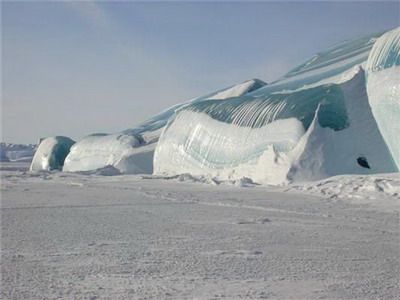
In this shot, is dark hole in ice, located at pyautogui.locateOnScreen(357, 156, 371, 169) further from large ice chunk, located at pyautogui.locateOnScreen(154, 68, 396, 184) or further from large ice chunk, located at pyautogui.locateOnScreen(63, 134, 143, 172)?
large ice chunk, located at pyautogui.locateOnScreen(63, 134, 143, 172)

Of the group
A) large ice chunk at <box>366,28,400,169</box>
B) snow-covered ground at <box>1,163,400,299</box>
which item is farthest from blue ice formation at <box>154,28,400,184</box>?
snow-covered ground at <box>1,163,400,299</box>

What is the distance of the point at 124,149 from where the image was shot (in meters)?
35.0

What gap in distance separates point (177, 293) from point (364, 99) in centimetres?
1694

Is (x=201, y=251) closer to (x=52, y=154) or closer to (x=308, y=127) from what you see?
(x=308, y=127)

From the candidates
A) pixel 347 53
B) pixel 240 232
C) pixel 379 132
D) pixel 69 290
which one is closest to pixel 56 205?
pixel 240 232

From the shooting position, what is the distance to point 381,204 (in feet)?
38.2

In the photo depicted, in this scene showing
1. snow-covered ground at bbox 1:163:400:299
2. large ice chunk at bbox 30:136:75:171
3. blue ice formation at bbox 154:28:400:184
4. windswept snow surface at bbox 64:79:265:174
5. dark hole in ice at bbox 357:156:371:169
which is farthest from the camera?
large ice chunk at bbox 30:136:75:171

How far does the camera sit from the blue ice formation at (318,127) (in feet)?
58.4

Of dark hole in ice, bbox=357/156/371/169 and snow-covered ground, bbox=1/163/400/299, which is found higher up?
dark hole in ice, bbox=357/156/371/169

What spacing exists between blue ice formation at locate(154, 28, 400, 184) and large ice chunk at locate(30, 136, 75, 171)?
22.5 metres

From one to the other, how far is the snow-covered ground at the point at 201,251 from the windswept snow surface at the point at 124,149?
21.9 metres

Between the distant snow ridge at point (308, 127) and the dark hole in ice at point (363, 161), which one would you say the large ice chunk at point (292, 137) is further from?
the dark hole in ice at point (363, 161)

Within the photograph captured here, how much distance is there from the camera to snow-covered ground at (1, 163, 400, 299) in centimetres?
429

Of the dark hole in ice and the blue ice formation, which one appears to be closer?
the blue ice formation
